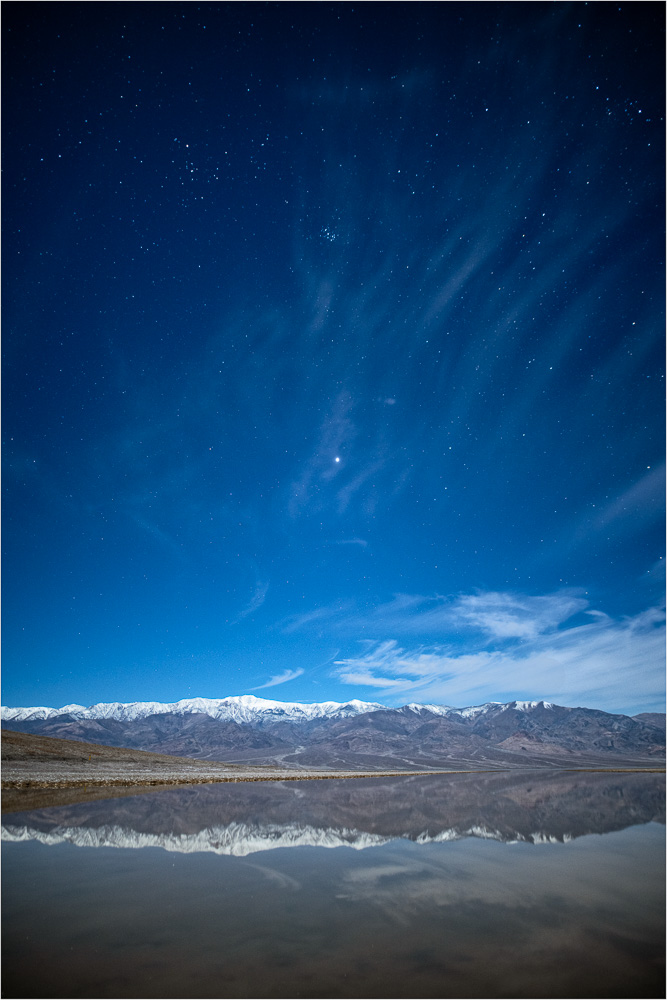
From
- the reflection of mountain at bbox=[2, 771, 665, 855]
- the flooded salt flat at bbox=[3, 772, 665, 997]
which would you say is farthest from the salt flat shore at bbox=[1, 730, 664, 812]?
the flooded salt flat at bbox=[3, 772, 665, 997]

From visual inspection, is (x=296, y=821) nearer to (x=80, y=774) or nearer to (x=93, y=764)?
(x=80, y=774)

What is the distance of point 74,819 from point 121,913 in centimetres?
1015

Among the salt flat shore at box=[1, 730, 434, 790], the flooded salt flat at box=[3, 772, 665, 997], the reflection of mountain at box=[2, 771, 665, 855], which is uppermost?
the flooded salt flat at box=[3, 772, 665, 997]

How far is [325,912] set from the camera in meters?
6.32

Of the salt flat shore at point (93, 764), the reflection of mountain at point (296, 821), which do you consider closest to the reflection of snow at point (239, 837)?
the reflection of mountain at point (296, 821)

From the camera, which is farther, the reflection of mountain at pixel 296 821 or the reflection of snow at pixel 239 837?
the reflection of mountain at pixel 296 821

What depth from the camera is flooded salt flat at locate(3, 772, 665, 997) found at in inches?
181

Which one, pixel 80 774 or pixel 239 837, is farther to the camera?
→ pixel 80 774

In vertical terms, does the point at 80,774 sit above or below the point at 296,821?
below

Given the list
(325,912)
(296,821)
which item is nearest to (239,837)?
(296,821)

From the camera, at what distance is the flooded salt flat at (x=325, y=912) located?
4.59m

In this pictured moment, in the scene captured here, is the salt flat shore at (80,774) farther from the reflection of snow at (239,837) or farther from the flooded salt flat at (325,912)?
the flooded salt flat at (325,912)

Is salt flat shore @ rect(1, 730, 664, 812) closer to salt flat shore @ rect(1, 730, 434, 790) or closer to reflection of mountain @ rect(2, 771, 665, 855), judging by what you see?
salt flat shore @ rect(1, 730, 434, 790)

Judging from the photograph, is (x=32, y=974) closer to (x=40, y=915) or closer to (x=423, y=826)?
(x=40, y=915)
